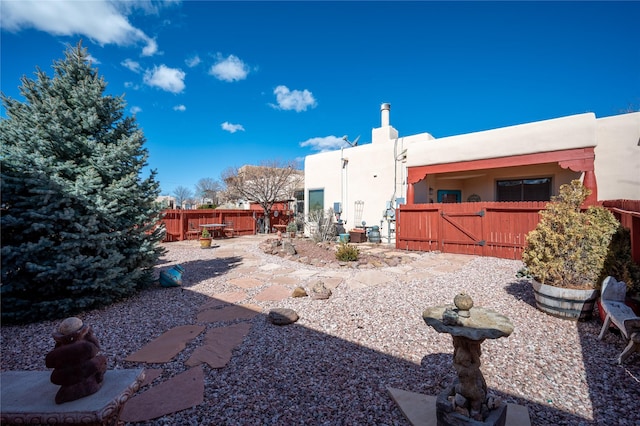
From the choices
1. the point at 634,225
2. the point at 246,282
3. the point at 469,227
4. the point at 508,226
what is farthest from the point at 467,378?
the point at 469,227

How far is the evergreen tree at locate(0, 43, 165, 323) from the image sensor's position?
140 inches

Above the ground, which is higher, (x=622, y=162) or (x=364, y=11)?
(x=364, y=11)

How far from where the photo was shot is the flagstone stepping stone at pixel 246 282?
5.42 meters

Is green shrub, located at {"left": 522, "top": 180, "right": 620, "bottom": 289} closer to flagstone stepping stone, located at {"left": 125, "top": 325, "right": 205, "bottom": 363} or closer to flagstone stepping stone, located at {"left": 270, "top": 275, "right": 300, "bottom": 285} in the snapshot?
flagstone stepping stone, located at {"left": 270, "top": 275, "right": 300, "bottom": 285}

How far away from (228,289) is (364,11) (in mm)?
7637

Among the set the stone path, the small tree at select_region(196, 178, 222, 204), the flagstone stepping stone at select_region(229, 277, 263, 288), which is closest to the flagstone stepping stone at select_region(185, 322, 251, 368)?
the stone path

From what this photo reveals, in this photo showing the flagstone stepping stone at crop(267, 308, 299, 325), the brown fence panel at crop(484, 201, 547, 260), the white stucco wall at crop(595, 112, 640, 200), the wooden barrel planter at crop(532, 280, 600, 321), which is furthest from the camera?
the brown fence panel at crop(484, 201, 547, 260)

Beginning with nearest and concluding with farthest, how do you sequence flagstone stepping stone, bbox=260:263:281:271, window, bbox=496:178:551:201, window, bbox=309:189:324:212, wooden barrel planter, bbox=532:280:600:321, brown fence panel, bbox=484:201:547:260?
wooden barrel planter, bbox=532:280:600:321 < flagstone stepping stone, bbox=260:263:281:271 < brown fence panel, bbox=484:201:547:260 < window, bbox=496:178:551:201 < window, bbox=309:189:324:212

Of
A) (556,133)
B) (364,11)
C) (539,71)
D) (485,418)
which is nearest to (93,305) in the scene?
(485,418)

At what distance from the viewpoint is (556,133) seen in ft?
24.6

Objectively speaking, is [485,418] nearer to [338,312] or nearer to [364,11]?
[338,312]

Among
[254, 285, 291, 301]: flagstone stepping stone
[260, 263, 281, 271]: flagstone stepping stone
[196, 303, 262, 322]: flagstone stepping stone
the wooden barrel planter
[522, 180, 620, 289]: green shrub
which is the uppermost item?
[522, 180, 620, 289]: green shrub

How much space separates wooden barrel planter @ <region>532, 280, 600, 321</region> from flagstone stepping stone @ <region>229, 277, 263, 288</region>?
467 centimetres

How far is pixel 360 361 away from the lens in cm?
268
